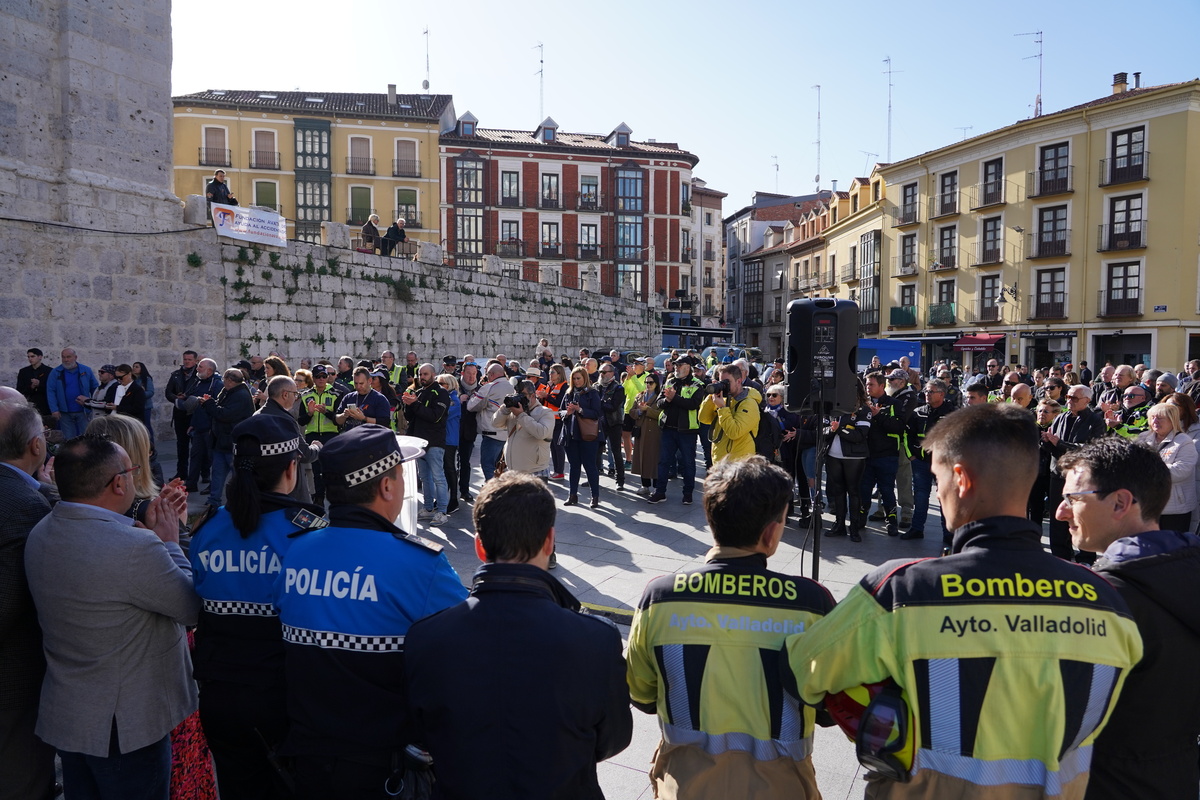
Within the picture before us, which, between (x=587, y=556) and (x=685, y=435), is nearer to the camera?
(x=587, y=556)

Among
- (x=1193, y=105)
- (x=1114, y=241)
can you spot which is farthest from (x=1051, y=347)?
(x=1193, y=105)

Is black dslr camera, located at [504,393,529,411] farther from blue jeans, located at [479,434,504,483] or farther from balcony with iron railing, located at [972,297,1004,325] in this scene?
balcony with iron railing, located at [972,297,1004,325]

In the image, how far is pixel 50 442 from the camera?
6227mm

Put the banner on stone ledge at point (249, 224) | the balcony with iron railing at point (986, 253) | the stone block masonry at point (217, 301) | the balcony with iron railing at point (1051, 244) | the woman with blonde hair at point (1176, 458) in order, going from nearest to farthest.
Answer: the woman with blonde hair at point (1176, 458), the stone block masonry at point (217, 301), the banner on stone ledge at point (249, 224), the balcony with iron railing at point (1051, 244), the balcony with iron railing at point (986, 253)

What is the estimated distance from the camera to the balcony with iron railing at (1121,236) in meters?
27.1

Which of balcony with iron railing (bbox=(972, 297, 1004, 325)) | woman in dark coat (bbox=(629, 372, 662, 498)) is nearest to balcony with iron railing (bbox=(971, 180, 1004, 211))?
balcony with iron railing (bbox=(972, 297, 1004, 325))

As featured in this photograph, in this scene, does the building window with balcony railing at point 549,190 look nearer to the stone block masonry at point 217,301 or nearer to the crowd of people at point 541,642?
the stone block masonry at point 217,301

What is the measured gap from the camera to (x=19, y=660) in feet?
8.21

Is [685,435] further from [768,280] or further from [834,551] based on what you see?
[768,280]

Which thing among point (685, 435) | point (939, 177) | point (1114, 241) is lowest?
point (685, 435)

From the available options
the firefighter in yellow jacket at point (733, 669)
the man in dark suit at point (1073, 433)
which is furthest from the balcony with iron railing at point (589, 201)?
the firefighter in yellow jacket at point (733, 669)

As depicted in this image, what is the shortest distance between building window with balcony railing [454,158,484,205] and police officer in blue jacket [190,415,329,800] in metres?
43.2

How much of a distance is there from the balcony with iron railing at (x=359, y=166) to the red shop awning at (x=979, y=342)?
1088 inches

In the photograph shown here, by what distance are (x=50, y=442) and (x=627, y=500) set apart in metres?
6.12
